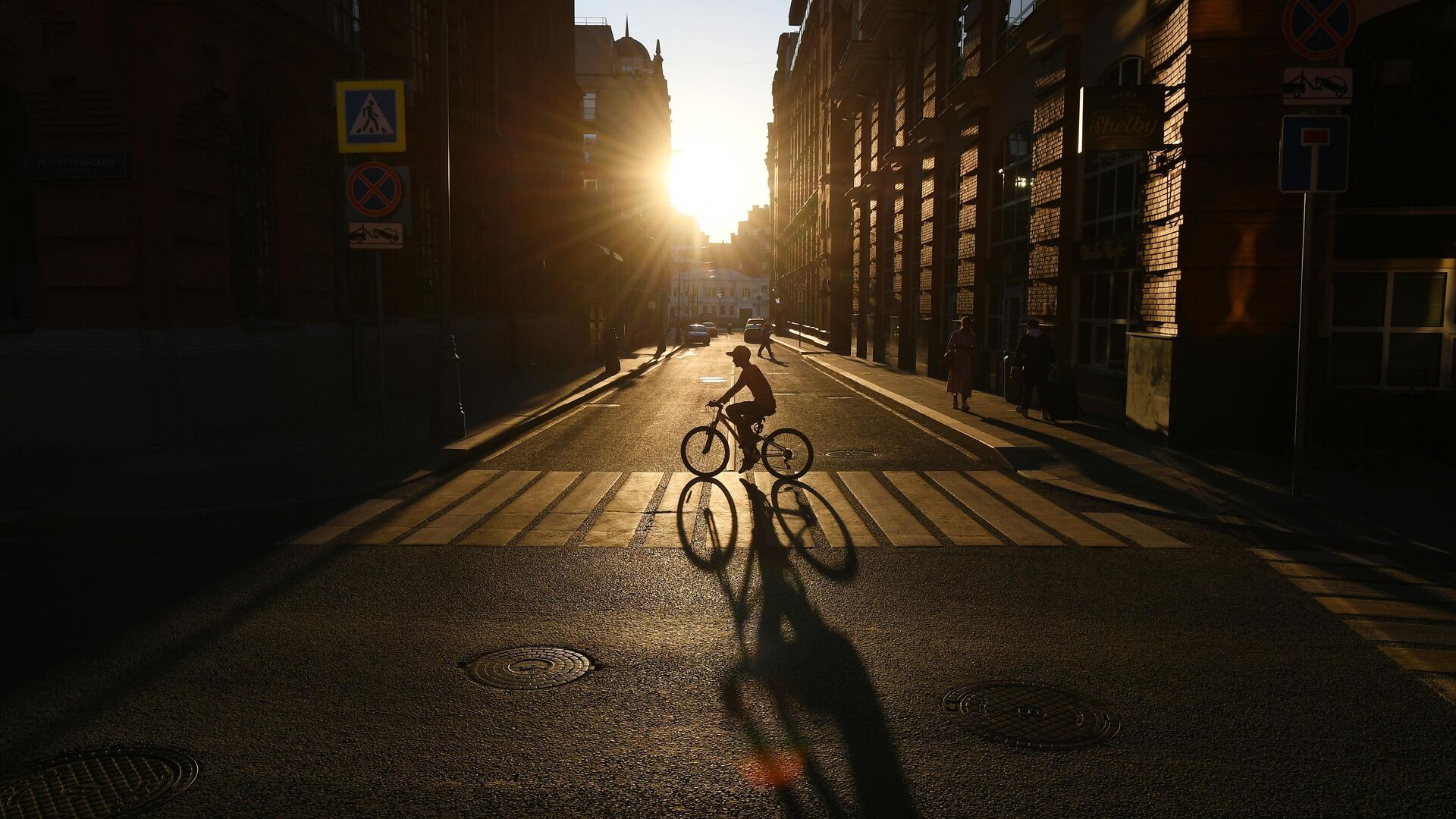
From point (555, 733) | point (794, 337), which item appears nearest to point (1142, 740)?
point (555, 733)

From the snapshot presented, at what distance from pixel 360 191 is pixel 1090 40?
12920 mm

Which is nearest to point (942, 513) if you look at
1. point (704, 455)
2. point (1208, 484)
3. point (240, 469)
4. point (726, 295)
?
point (704, 455)

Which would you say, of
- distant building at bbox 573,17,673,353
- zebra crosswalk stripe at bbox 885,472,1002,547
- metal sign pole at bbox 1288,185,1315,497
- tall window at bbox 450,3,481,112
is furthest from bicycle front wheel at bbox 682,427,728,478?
distant building at bbox 573,17,673,353

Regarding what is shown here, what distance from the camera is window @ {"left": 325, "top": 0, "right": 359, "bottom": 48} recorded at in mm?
18016

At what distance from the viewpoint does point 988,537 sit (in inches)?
329

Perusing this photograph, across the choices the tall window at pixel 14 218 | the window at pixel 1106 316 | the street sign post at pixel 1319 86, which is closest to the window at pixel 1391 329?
the window at pixel 1106 316

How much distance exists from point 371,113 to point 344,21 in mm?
6814

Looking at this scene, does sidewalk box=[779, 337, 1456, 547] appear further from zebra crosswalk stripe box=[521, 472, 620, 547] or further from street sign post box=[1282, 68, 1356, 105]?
zebra crosswalk stripe box=[521, 472, 620, 547]

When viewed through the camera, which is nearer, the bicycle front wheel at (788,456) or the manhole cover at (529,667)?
the manhole cover at (529,667)

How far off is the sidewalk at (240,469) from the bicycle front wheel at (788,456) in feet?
13.5

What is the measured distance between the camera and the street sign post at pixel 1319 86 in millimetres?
9633

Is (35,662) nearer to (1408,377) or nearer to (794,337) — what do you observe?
(1408,377)

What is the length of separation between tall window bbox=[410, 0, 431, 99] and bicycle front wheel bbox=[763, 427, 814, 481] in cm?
1562

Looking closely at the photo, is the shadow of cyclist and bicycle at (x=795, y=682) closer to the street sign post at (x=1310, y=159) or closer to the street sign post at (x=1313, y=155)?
the street sign post at (x=1310, y=159)
